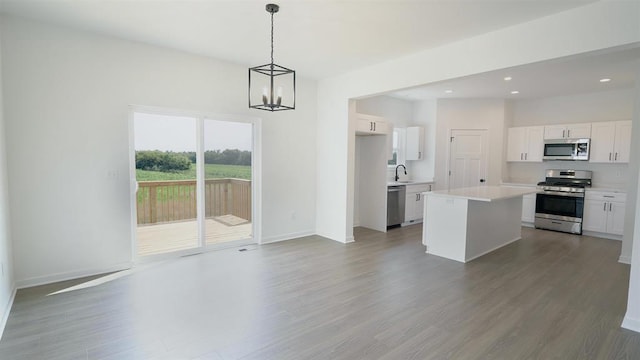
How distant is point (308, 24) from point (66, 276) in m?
3.97

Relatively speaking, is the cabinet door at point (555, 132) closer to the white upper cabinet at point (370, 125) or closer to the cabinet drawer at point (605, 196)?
the cabinet drawer at point (605, 196)

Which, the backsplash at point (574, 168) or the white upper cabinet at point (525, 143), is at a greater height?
the white upper cabinet at point (525, 143)

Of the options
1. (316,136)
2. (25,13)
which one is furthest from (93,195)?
(316,136)

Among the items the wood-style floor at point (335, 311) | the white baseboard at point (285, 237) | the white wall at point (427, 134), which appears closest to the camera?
the wood-style floor at point (335, 311)

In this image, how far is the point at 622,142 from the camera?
589 centimetres

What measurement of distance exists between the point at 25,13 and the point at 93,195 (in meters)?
1.98

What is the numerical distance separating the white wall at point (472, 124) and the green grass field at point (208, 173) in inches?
181

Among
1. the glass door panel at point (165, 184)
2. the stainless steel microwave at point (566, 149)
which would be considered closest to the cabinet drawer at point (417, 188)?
the stainless steel microwave at point (566, 149)

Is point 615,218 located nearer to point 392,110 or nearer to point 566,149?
point 566,149

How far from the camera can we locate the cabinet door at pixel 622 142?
5832mm

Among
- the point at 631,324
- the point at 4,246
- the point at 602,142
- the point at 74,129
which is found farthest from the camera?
the point at 602,142

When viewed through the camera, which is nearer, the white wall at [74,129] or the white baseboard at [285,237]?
the white wall at [74,129]

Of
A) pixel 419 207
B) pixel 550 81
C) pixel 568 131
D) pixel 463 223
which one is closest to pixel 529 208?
pixel 568 131

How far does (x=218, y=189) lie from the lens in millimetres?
4883
